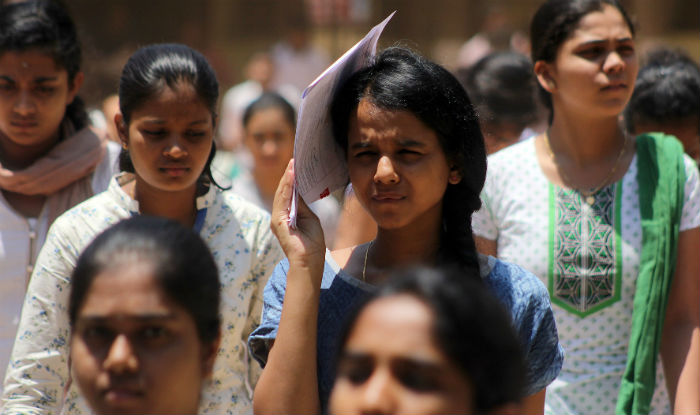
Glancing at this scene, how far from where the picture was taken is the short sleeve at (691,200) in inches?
131

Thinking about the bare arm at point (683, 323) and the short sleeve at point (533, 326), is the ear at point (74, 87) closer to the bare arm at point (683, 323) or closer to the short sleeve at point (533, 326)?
the short sleeve at point (533, 326)

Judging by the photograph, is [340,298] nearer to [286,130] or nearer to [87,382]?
[87,382]

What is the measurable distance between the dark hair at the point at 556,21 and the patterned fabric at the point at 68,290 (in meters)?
→ 1.22

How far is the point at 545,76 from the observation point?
12.1 ft

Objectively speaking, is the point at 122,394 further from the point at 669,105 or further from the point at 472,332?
the point at 669,105

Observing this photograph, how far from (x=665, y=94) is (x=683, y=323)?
1220 mm

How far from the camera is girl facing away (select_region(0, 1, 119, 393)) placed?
11.4 ft

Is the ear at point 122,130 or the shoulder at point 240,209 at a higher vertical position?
the ear at point 122,130

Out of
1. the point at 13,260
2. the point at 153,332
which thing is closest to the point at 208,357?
the point at 153,332

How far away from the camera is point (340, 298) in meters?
2.42

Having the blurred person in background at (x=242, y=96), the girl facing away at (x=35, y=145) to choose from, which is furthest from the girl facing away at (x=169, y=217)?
the blurred person in background at (x=242, y=96)

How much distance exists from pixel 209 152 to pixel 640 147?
57.1 inches

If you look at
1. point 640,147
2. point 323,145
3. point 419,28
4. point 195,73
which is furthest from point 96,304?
point 419,28

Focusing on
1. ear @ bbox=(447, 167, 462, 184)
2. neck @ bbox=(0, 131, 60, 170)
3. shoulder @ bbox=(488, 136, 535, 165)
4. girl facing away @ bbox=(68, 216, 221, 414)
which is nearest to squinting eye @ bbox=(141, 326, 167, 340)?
girl facing away @ bbox=(68, 216, 221, 414)
